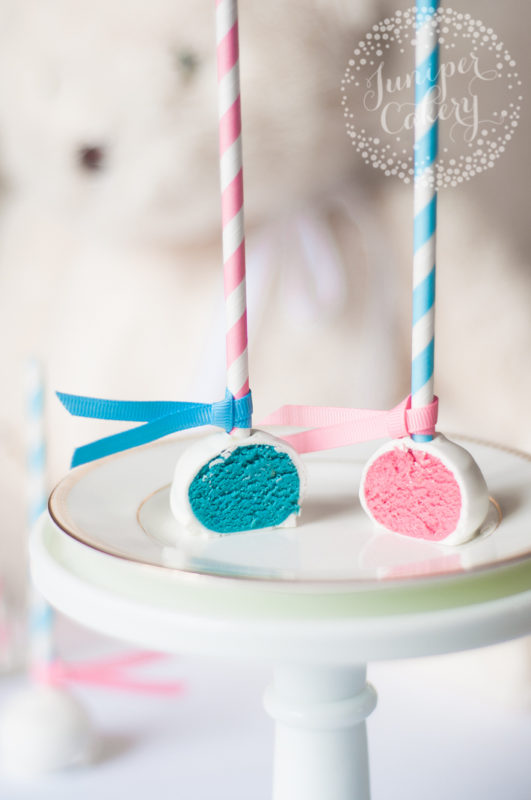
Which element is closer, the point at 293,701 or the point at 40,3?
the point at 293,701

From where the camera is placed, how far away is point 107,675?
1.03 meters

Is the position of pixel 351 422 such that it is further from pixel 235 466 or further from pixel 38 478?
pixel 38 478

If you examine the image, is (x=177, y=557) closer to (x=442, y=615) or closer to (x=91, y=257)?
(x=442, y=615)

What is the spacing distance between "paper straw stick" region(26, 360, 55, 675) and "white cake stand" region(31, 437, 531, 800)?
202mm

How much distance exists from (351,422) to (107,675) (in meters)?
0.52

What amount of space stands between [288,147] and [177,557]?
20.0 inches

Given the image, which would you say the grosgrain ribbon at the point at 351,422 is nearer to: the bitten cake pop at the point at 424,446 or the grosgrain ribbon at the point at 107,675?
the bitten cake pop at the point at 424,446

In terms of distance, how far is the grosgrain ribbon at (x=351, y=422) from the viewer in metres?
0.60

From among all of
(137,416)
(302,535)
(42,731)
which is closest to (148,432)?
(137,416)

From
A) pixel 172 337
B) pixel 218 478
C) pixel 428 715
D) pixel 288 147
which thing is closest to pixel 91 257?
pixel 172 337

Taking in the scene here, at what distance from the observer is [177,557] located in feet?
1.81

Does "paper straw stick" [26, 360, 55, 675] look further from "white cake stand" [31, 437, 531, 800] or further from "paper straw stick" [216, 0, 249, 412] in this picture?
"paper straw stick" [216, 0, 249, 412]

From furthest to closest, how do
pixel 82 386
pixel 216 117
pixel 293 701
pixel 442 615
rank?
1. pixel 82 386
2. pixel 216 117
3. pixel 293 701
4. pixel 442 615

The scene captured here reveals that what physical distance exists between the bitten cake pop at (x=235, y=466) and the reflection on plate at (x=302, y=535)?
12 millimetres
